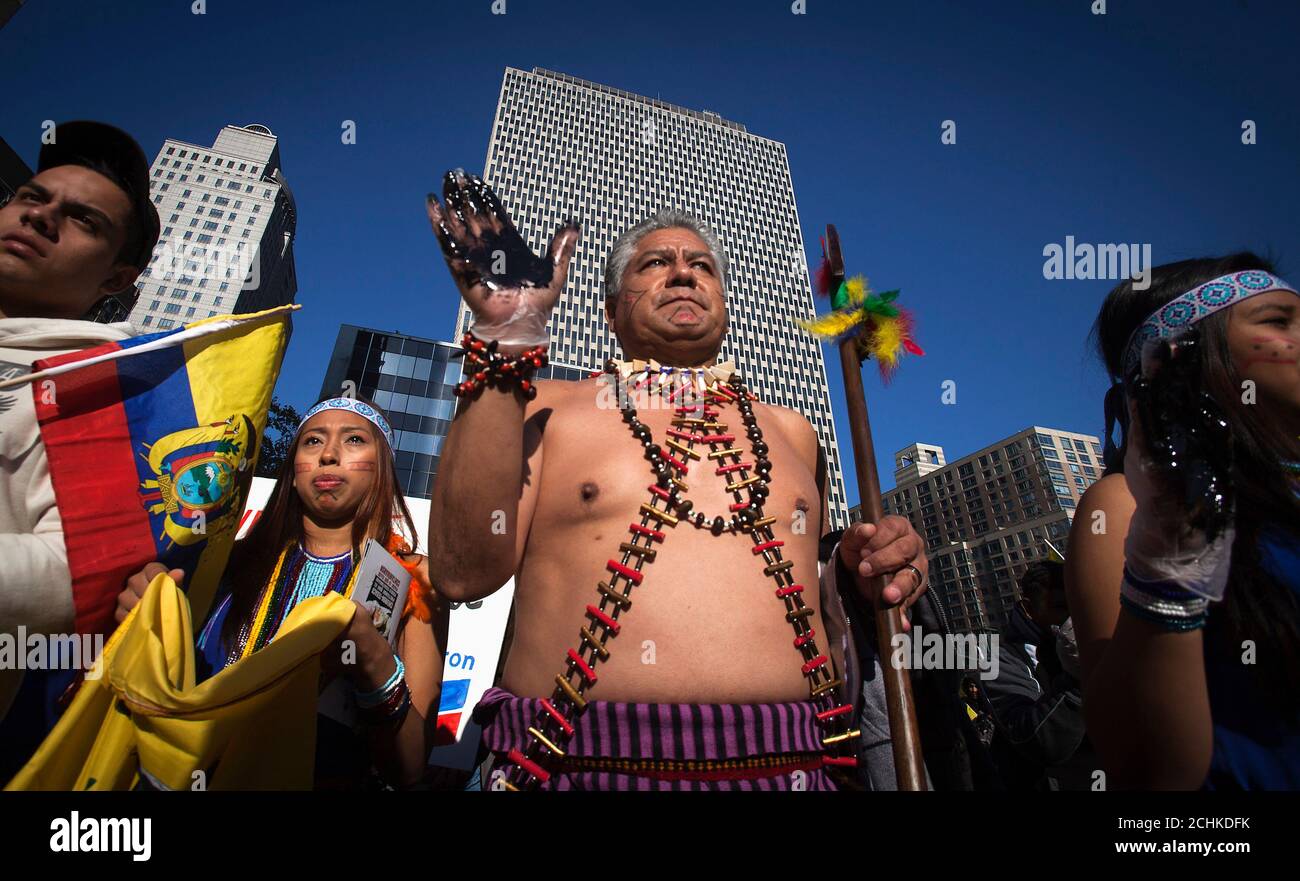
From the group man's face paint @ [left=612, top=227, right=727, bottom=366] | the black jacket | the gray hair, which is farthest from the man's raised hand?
the black jacket

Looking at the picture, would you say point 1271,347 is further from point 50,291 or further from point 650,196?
point 650,196

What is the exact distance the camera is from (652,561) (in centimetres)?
189

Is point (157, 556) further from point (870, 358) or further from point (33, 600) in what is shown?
point (870, 358)

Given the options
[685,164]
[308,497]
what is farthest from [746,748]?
[685,164]

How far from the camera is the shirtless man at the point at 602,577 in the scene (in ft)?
5.29

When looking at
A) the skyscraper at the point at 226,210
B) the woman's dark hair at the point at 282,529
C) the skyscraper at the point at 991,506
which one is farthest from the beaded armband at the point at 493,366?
the skyscraper at the point at 226,210

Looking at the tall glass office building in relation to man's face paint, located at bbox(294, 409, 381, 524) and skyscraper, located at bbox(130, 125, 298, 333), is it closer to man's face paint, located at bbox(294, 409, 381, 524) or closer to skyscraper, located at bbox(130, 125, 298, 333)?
man's face paint, located at bbox(294, 409, 381, 524)

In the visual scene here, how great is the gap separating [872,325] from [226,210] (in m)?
107

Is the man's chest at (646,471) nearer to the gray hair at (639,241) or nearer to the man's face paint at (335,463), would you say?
the gray hair at (639,241)

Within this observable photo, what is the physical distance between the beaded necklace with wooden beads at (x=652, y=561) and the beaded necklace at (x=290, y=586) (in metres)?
1.54

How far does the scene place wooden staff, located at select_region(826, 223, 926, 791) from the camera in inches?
72.0

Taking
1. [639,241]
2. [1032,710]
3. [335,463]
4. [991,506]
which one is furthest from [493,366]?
[991,506]

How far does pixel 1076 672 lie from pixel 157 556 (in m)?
5.44

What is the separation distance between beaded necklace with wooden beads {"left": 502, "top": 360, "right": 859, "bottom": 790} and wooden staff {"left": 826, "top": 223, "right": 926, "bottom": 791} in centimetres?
16
